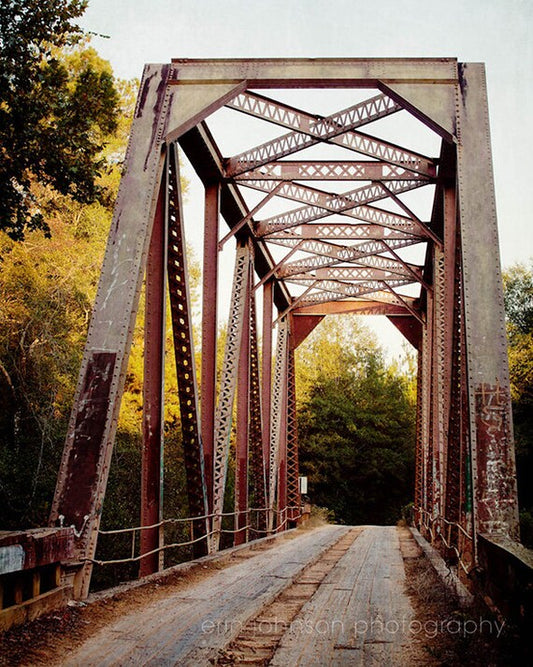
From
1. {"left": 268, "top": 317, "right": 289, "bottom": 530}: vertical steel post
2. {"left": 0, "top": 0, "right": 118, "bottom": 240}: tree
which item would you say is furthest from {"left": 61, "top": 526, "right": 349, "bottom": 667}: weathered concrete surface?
{"left": 268, "top": 317, "right": 289, "bottom": 530}: vertical steel post

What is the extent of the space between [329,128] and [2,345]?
1004cm

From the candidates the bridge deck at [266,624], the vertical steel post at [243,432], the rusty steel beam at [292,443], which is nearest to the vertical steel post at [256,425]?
the vertical steel post at [243,432]

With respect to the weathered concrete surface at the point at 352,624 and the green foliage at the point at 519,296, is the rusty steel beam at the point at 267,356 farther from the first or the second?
the green foliage at the point at 519,296

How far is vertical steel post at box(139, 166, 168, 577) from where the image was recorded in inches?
270

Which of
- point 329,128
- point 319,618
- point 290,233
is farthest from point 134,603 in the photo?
point 290,233

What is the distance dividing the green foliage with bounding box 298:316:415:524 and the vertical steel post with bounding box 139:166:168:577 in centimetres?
2524

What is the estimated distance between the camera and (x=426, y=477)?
15148mm

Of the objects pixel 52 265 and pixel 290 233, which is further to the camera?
pixel 52 265

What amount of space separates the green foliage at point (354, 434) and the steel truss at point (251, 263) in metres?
19.2

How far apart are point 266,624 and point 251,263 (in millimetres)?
8776

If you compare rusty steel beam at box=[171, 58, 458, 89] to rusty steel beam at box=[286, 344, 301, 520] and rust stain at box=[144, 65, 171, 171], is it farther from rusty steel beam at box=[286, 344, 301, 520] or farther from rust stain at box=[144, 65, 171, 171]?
rusty steel beam at box=[286, 344, 301, 520]

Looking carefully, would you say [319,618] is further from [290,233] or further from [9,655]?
[290,233]

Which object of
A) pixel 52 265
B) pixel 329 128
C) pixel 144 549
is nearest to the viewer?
pixel 144 549

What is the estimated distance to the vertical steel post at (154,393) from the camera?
687 cm
